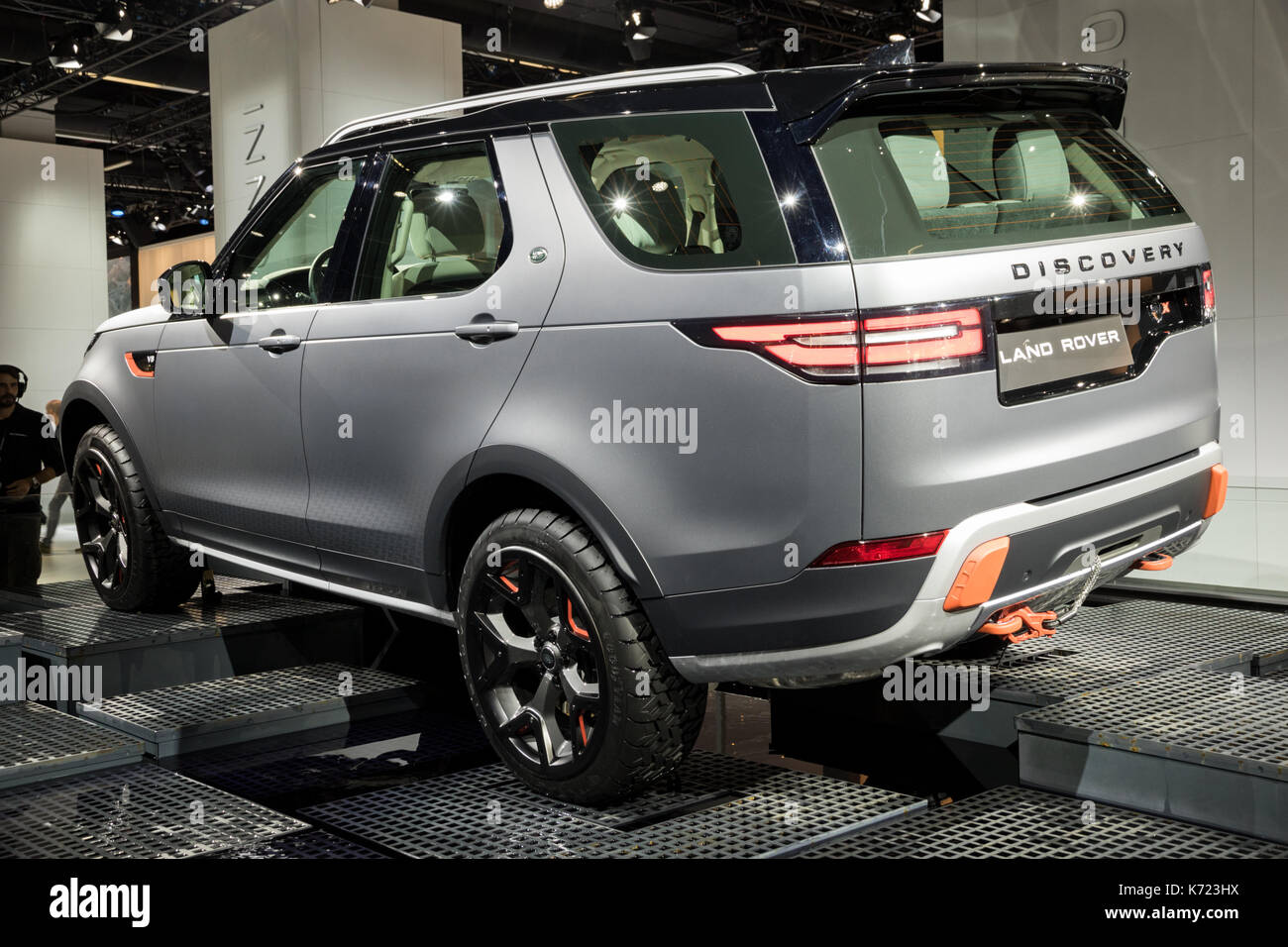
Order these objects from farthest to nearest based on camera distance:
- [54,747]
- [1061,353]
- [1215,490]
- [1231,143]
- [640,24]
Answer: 1. [640,24]
2. [1231,143]
3. [54,747]
4. [1215,490]
5. [1061,353]

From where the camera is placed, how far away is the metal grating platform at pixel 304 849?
2.92m

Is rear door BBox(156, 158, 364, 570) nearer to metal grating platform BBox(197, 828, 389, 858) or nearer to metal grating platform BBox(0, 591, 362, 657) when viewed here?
metal grating platform BBox(0, 591, 362, 657)

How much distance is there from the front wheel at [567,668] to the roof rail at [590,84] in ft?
3.49

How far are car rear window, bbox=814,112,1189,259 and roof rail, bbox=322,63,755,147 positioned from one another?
373 mm

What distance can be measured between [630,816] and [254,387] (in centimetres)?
187

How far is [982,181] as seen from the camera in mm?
2938

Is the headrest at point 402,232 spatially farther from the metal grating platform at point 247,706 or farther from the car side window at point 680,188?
the metal grating platform at point 247,706

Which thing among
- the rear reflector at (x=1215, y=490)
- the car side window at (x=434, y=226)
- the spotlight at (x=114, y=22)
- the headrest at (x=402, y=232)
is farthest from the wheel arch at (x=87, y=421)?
the spotlight at (x=114, y=22)

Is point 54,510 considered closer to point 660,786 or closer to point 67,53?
point 660,786

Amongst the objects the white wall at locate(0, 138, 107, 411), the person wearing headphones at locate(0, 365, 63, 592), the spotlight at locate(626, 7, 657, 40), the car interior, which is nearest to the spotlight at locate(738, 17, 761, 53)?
the spotlight at locate(626, 7, 657, 40)

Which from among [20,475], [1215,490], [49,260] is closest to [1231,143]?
[1215,490]

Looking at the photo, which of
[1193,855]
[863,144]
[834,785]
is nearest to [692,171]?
[863,144]
